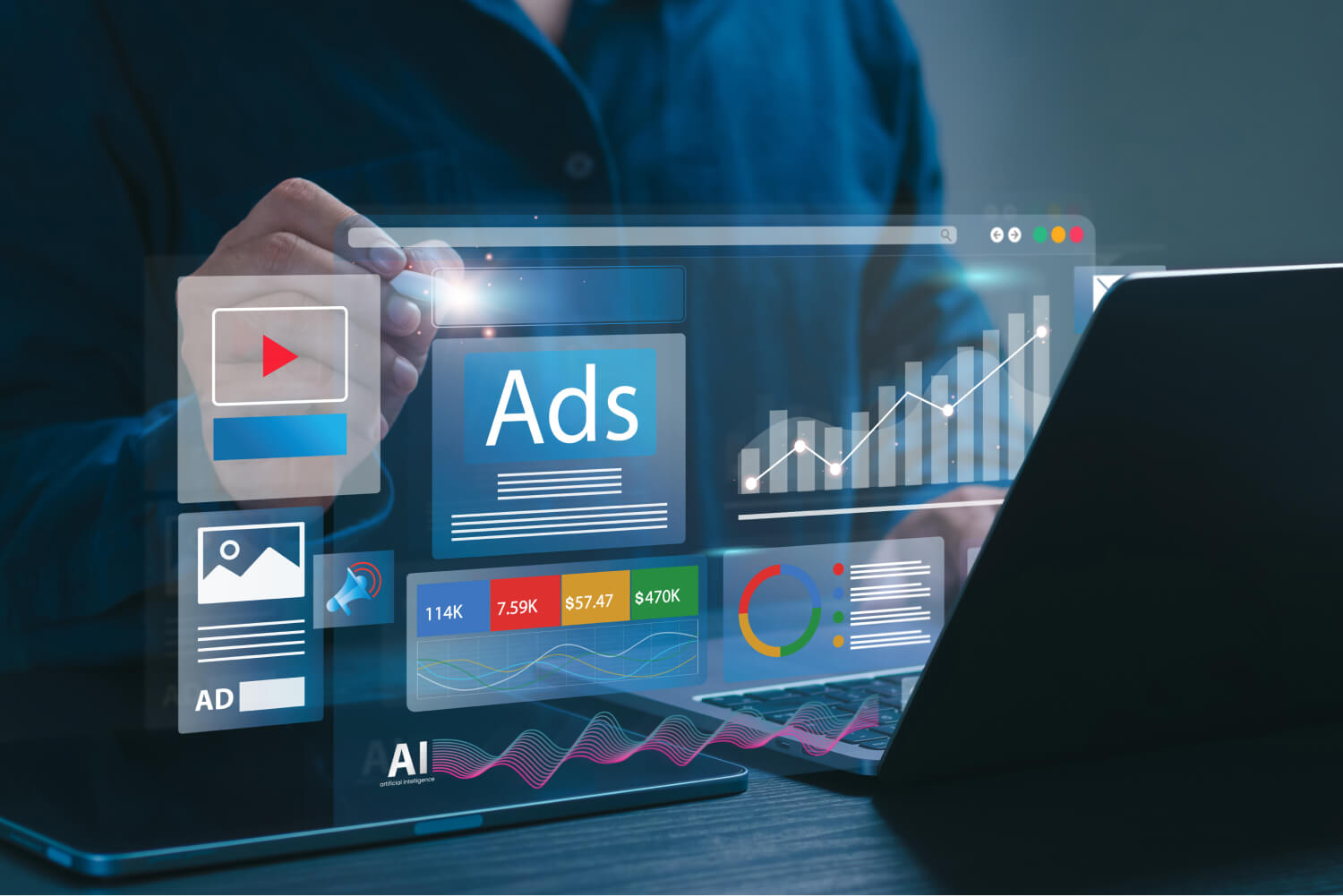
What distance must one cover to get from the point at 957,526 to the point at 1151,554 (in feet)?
0.44

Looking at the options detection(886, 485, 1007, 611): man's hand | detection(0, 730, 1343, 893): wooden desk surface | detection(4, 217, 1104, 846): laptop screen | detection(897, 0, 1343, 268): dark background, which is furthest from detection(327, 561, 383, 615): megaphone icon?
detection(897, 0, 1343, 268): dark background

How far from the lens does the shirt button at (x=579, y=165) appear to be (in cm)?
100

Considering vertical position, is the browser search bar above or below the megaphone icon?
above

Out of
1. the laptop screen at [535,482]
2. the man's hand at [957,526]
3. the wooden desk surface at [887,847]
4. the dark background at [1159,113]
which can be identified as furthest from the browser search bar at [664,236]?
the dark background at [1159,113]

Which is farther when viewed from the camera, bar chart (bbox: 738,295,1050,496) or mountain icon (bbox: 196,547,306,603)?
bar chart (bbox: 738,295,1050,496)

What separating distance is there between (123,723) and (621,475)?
0.81 ft

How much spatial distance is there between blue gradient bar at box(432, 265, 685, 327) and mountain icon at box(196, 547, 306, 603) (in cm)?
Result: 12

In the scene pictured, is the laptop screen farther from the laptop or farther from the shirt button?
the shirt button

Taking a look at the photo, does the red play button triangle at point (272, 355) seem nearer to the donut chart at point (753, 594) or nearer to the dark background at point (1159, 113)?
the donut chart at point (753, 594)

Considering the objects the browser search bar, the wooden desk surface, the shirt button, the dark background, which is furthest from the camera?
the dark background

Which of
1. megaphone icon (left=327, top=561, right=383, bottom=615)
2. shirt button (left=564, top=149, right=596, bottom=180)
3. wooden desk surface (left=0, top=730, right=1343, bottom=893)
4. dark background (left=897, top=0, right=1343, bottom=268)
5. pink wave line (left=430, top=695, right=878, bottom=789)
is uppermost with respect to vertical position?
dark background (left=897, top=0, right=1343, bottom=268)

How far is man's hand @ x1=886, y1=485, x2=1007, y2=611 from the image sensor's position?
0.55 meters

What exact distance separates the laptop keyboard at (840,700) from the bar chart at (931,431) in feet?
0.33

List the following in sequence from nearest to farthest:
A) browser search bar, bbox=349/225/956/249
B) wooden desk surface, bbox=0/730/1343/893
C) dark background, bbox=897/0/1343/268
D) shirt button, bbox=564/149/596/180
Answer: wooden desk surface, bbox=0/730/1343/893 < browser search bar, bbox=349/225/956/249 < shirt button, bbox=564/149/596/180 < dark background, bbox=897/0/1343/268
